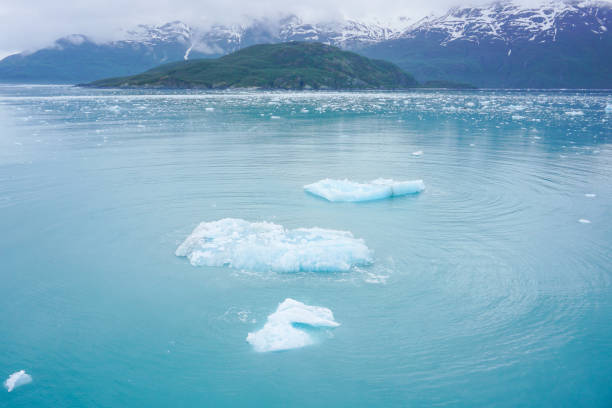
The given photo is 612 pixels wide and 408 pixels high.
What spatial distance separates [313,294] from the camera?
23.6ft

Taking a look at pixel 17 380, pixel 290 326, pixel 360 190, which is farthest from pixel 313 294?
pixel 360 190

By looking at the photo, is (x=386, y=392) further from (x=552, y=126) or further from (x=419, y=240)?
(x=552, y=126)

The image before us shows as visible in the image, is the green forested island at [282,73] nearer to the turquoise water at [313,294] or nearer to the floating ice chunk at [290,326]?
the turquoise water at [313,294]

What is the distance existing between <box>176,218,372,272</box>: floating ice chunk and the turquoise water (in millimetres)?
247

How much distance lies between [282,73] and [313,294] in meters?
133

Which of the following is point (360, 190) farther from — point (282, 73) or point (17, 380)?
point (282, 73)

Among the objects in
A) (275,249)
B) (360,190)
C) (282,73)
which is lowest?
(275,249)

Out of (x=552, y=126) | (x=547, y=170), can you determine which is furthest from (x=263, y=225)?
(x=552, y=126)

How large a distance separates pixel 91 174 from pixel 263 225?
1000cm

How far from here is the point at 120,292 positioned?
7.40 m

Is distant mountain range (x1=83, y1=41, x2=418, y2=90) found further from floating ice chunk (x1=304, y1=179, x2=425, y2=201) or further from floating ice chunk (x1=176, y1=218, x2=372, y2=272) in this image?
floating ice chunk (x1=176, y1=218, x2=372, y2=272)

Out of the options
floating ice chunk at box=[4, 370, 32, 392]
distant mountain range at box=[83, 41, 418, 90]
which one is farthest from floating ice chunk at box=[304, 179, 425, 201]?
distant mountain range at box=[83, 41, 418, 90]

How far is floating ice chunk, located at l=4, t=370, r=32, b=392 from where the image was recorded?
5.24m

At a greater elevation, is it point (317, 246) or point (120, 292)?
point (317, 246)
